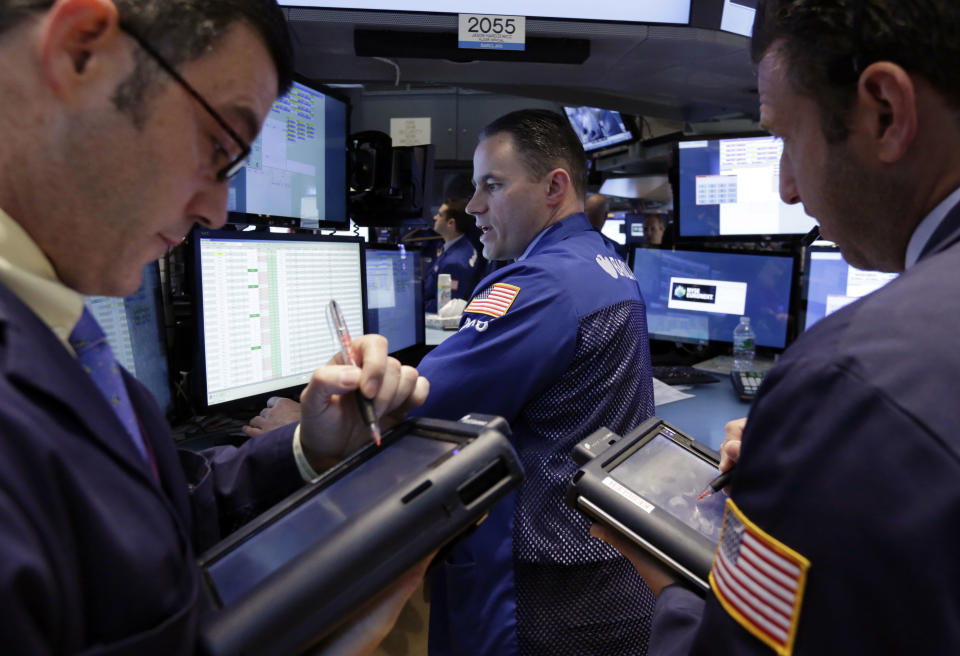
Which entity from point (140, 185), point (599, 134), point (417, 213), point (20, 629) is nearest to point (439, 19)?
point (417, 213)

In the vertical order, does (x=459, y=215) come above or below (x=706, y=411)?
above

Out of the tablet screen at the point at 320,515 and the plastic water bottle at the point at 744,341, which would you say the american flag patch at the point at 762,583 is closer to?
the tablet screen at the point at 320,515

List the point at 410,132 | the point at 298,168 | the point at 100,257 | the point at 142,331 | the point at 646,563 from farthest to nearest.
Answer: the point at 410,132
the point at 298,168
the point at 142,331
the point at 646,563
the point at 100,257

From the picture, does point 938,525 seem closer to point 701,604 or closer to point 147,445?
point 701,604

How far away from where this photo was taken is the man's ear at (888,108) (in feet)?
1.75

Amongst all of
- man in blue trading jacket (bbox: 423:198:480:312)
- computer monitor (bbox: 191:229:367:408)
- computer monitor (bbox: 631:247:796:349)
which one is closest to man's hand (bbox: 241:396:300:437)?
computer monitor (bbox: 191:229:367:408)

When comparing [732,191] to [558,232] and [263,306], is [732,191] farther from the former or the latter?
[263,306]

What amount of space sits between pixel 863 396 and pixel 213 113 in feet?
1.85

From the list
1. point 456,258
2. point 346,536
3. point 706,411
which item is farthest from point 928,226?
point 456,258

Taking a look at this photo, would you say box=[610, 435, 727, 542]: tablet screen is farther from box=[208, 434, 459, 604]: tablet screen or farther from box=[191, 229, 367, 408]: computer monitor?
box=[191, 229, 367, 408]: computer monitor

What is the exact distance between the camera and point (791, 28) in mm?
607

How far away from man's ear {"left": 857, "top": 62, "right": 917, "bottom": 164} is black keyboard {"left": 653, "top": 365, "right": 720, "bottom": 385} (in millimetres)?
1621

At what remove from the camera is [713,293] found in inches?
95.0

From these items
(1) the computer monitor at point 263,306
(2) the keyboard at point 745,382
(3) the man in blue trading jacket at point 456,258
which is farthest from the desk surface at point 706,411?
(3) the man in blue trading jacket at point 456,258
